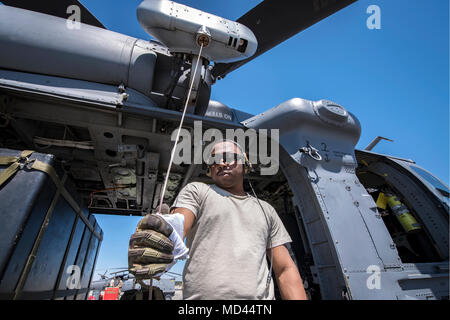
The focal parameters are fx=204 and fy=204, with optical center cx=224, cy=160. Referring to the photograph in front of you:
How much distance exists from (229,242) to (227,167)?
65cm

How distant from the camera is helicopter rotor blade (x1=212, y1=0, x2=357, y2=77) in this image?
14.5 feet

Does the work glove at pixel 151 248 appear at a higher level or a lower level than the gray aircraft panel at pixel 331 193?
lower

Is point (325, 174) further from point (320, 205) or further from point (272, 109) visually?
point (272, 109)

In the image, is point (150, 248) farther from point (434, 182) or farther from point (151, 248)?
point (434, 182)

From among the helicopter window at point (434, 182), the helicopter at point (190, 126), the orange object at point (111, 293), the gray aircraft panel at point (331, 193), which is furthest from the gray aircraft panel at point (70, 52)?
the orange object at point (111, 293)

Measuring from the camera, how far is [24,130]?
335 centimetres

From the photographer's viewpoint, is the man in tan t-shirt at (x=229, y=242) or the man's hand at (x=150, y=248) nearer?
the man's hand at (x=150, y=248)

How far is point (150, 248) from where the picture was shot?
942 mm

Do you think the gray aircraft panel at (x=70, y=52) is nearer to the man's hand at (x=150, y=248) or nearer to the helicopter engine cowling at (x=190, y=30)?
the helicopter engine cowling at (x=190, y=30)

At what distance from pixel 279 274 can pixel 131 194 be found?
4.97m

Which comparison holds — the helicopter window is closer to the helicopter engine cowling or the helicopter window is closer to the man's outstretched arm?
the man's outstretched arm

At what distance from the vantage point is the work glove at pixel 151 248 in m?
0.90

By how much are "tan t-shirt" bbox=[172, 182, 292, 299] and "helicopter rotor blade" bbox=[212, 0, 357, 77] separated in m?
4.87

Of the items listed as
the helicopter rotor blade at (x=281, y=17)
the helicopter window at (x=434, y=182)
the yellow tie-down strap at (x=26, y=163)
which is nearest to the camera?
the yellow tie-down strap at (x=26, y=163)
